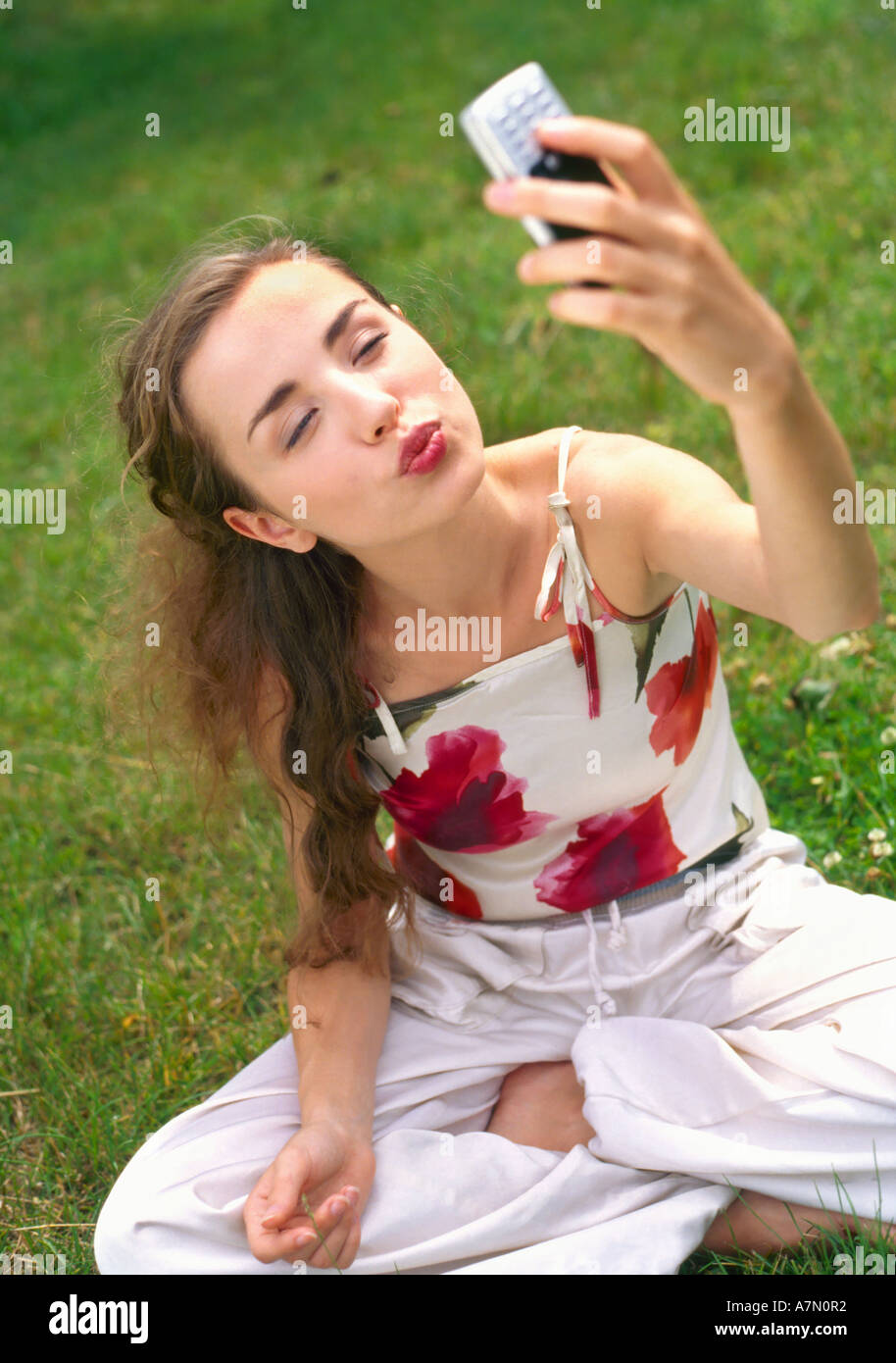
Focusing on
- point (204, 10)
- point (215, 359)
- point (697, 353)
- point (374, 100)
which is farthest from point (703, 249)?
point (204, 10)

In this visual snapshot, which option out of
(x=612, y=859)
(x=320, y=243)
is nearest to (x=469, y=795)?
(x=612, y=859)

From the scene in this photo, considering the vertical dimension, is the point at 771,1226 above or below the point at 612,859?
below

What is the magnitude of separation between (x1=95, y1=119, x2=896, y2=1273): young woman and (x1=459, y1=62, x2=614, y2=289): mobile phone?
0.55m

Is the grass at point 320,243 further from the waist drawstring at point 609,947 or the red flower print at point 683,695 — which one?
the red flower print at point 683,695

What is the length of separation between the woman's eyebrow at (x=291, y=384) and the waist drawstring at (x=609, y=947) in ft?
3.09

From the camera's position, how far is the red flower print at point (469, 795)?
2121 mm

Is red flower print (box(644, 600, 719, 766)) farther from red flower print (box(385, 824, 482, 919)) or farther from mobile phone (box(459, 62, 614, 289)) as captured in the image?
mobile phone (box(459, 62, 614, 289))

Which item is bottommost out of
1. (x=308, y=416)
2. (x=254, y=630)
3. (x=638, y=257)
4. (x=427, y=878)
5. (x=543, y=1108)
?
(x=543, y=1108)

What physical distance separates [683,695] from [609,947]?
0.43 meters

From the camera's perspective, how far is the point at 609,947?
2.18 m

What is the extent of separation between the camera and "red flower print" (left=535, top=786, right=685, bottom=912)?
2.16m

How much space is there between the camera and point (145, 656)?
2350 millimetres

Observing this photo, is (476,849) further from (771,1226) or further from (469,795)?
(771,1226)
